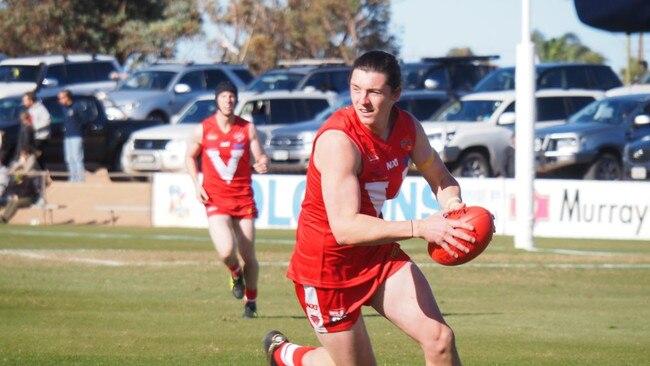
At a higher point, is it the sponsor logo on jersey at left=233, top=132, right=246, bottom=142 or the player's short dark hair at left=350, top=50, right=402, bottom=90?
the player's short dark hair at left=350, top=50, right=402, bottom=90

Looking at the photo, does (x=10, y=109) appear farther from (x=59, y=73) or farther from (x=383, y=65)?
(x=383, y=65)

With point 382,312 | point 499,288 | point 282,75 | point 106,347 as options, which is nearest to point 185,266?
point 499,288

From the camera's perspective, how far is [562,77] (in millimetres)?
31344

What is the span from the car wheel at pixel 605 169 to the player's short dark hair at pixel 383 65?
782 inches

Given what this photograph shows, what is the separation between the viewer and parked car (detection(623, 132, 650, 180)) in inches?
959

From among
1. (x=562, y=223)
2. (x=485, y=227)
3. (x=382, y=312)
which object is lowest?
(x=562, y=223)

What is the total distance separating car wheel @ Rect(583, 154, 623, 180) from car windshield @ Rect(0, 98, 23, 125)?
1402 centimetres

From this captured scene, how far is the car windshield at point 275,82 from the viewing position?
3509 centimetres

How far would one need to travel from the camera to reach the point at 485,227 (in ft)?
20.7

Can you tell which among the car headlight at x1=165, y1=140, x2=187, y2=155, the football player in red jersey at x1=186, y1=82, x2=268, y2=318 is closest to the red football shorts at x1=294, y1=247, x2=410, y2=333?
the football player in red jersey at x1=186, y1=82, x2=268, y2=318

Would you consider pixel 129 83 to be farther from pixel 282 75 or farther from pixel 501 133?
pixel 501 133

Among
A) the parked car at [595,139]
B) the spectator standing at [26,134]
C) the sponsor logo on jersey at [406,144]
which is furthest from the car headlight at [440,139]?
the sponsor logo on jersey at [406,144]

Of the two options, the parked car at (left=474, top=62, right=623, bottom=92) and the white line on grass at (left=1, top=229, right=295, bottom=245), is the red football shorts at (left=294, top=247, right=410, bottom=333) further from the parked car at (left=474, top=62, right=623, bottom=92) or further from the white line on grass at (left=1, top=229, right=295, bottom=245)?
the parked car at (left=474, top=62, right=623, bottom=92)

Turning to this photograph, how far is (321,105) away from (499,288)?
16443 mm
